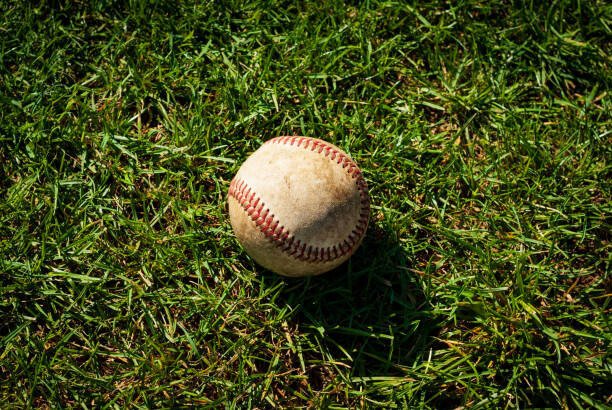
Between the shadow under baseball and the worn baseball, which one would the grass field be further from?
the worn baseball

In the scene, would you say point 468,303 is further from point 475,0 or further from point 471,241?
point 475,0

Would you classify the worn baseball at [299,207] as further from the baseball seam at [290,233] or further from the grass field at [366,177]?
the grass field at [366,177]

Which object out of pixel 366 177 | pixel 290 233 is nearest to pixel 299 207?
pixel 290 233

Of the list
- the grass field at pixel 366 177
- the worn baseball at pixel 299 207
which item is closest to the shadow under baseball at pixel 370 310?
the grass field at pixel 366 177

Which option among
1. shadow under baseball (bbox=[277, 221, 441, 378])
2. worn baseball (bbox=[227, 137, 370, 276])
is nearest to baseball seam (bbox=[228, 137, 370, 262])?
worn baseball (bbox=[227, 137, 370, 276])

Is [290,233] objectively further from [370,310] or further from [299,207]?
[370,310]

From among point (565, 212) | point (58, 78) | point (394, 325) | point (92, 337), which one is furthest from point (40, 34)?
point (565, 212)

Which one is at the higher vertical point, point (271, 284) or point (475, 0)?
point (475, 0)
